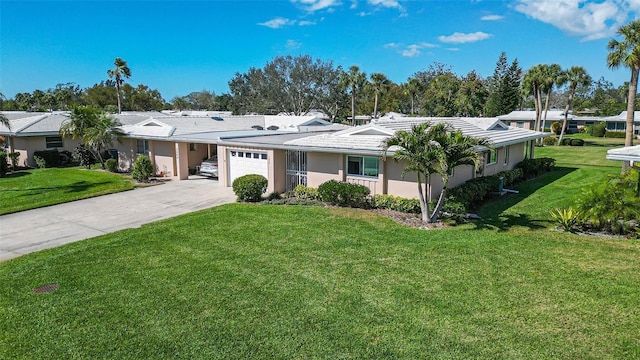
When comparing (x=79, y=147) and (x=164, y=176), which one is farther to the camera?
(x=79, y=147)

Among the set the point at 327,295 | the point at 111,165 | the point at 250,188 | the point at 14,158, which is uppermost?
the point at 14,158

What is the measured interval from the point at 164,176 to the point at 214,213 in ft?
34.5

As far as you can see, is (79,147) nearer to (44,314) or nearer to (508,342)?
(44,314)

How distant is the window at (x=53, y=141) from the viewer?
28.9m

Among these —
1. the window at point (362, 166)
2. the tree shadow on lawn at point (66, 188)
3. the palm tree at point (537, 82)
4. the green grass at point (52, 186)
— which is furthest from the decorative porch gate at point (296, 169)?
the palm tree at point (537, 82)

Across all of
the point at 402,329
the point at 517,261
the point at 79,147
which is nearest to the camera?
the point at 402,329

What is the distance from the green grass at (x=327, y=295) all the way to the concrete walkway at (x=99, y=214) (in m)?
1.36

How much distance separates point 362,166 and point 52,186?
16.0 m

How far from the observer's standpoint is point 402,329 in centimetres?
712

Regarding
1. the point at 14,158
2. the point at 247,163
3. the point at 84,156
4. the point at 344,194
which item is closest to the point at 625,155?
the point at 344,194

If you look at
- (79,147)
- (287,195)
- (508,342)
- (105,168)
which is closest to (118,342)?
(508,342)

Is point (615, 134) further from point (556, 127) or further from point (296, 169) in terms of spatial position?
point (296, 169)

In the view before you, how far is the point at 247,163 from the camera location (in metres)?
20.4

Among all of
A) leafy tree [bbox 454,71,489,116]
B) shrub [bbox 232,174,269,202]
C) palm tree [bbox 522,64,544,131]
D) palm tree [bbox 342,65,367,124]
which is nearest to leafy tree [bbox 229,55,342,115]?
palm tree [bbox 342,65,367,124]
